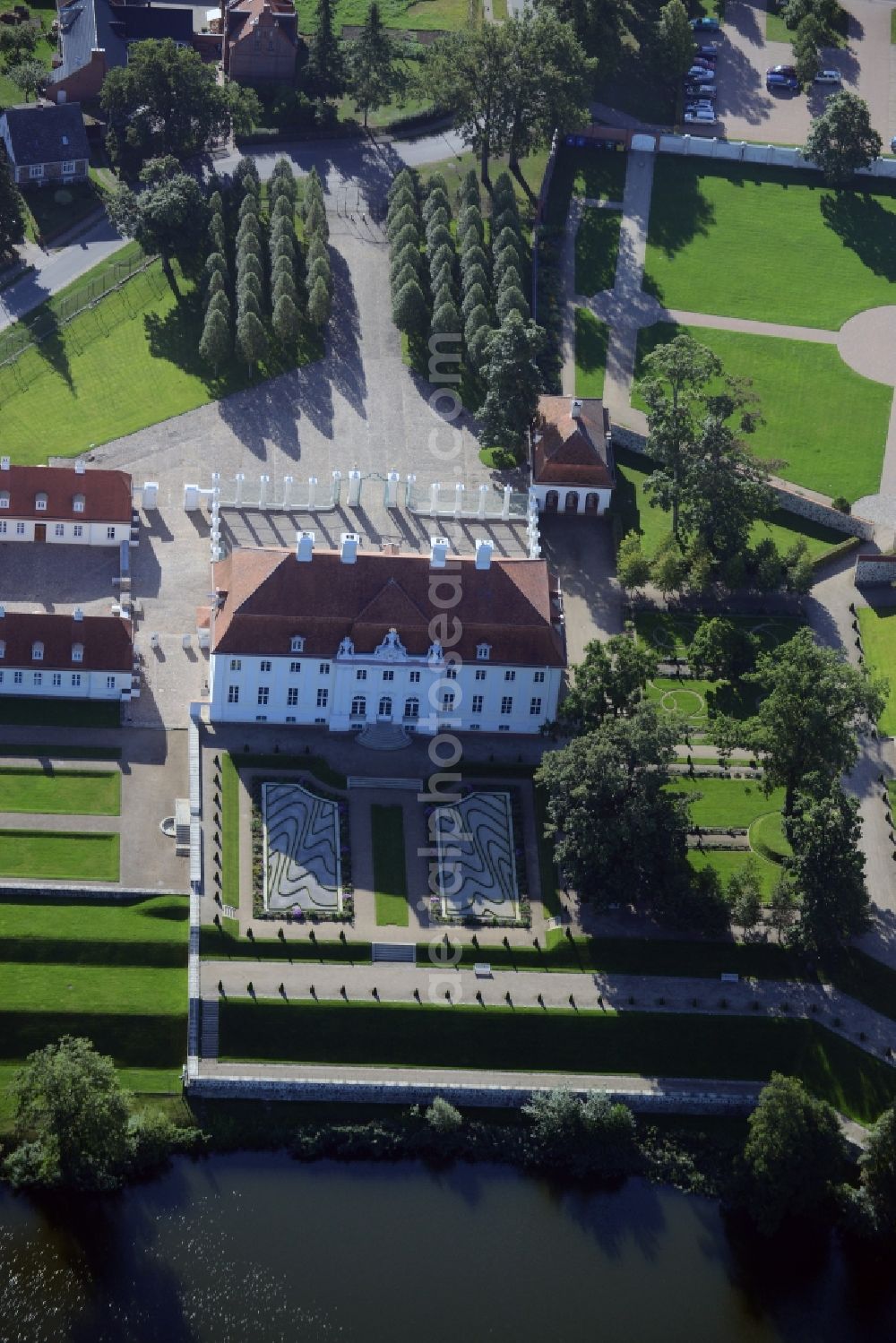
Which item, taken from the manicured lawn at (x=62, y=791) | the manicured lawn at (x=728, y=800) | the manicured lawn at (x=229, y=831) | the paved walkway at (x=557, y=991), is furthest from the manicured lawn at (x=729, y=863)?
the manicured lawn at (x=62, y=791)

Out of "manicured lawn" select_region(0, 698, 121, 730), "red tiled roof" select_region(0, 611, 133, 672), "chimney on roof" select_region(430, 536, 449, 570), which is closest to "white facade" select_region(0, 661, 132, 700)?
"red tiled roof" select_region(0, 611, 133, 672)

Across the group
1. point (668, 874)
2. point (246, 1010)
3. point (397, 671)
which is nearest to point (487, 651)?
point (397, 671)

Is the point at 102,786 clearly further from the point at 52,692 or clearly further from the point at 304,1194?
the point at 304,1194

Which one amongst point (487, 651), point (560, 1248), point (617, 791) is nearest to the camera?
point (560, 1248)

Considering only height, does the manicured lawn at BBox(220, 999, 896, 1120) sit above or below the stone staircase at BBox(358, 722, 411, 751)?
below

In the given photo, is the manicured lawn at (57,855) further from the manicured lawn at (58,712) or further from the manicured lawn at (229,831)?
the manicured lawn at (58,712)

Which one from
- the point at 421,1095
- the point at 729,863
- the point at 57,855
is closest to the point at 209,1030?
the point at 421,1095

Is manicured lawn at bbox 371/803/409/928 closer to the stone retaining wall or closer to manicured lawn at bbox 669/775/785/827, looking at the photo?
the stone retaining wall
